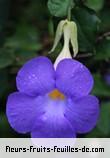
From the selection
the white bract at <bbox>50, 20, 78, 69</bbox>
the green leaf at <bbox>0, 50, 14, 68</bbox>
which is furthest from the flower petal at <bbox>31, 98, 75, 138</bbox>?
the green leaf at <bbox>0, 50, 14, 68</bbox>

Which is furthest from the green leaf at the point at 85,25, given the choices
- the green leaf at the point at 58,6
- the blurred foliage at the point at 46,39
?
the green leaf at the point at 58,6

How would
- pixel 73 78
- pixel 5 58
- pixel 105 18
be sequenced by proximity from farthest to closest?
pixel 105 18, pixel 5 58, pixel 73 78

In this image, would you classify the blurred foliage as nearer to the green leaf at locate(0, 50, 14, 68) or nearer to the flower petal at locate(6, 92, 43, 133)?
the green leaf at locate(0, 50, 14, 68)

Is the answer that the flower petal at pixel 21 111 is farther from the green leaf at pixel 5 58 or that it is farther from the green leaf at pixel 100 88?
the green leaf at pixel 100 88

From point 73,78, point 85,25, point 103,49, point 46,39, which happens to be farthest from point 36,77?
point 46,39

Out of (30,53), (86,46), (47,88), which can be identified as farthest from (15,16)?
(47,88)

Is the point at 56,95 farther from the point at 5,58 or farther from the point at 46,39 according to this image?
the point at 46,39

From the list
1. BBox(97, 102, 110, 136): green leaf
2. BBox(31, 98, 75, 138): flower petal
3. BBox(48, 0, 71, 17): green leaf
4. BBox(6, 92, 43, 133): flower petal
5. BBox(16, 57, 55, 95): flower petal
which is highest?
BBox(48, 0, 71, 17): green leaf
